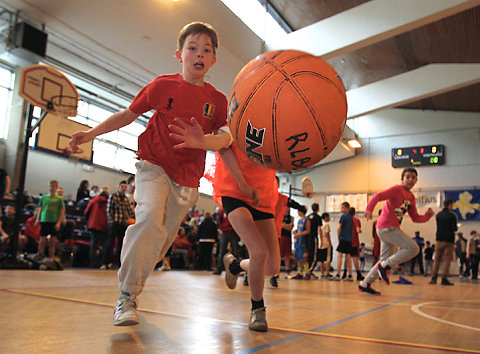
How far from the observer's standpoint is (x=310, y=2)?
10.0m

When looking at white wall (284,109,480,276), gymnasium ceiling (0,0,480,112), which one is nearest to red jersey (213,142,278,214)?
gymnasium ceiling (0,0,480,112)

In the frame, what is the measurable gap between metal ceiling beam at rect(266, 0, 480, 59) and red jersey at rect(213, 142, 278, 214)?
734cm

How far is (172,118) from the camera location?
2135 millimetres

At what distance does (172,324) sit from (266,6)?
9662 mm

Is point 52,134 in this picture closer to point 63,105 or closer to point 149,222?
point 63,105

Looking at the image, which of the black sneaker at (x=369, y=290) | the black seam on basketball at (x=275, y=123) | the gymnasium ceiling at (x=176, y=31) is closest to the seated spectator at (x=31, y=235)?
the gymnasium ceiling at (x=176, y=31)

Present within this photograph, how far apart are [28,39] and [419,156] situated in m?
16.6

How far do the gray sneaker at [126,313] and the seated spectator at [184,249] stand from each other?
9.52 metres

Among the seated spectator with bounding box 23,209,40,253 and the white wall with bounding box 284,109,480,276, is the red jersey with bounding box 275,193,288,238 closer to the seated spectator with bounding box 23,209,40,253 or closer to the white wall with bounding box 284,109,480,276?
the seated spectator with bounding box 23,209,40,253

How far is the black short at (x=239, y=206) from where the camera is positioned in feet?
8.29

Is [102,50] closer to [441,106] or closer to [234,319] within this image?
[234,319]

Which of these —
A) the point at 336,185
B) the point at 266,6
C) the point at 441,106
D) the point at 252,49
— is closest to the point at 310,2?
the point at 266,6

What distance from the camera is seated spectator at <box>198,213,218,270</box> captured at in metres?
10.8

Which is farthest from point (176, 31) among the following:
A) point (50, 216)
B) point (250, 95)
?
point (250, 95)
